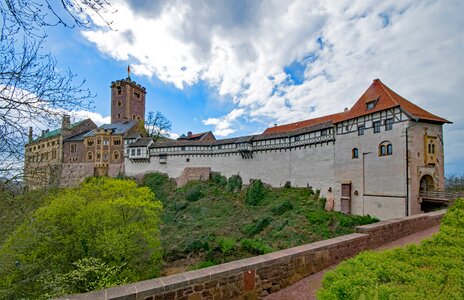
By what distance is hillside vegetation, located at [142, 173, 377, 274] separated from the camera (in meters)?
16.0

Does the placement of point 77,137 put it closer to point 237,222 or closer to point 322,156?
point 237,222

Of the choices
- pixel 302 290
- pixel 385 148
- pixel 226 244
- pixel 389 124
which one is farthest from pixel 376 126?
pixel 302 290

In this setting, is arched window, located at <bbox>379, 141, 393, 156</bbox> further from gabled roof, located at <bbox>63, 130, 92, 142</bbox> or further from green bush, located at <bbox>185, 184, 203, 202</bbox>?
gabled roof, located at <bbox>63, 130, 92, 142</bbox>

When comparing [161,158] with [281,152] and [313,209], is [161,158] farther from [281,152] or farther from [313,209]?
[313,209]

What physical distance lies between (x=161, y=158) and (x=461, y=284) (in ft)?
110

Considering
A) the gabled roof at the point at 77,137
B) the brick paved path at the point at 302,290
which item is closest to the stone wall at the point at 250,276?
the brick paved path at the point at 302,290

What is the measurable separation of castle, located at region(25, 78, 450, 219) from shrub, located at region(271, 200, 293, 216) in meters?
3.01

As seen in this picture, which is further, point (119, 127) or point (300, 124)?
point (119, 127)

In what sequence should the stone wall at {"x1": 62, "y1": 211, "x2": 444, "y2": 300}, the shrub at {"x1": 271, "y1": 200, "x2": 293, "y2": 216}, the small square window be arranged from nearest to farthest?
the stone wall at {"x1": 62, "y1": 211, "x2": 444, "y2": 300} < the small square window < the shrub at {"x1": 271, "y1": 200, "x2": 293, "y2": 216}

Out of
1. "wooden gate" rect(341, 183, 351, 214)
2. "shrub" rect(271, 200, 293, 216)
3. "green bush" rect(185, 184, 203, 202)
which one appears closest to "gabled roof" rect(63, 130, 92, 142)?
"green bush" rect(185, 184, 203, 202)

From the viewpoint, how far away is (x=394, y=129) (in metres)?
14.8

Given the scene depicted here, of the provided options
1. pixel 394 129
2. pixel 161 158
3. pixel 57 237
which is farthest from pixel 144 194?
pixel 161 158

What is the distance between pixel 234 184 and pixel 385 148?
16.6m

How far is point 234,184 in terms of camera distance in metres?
28.3
